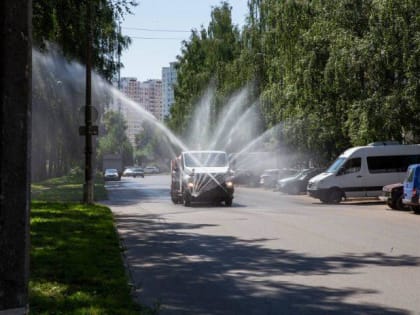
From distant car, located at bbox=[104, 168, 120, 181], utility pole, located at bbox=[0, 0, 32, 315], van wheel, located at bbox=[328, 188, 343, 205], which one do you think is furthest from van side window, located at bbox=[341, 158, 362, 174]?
distant car, located at bbox=[104, 168, 120, 181]

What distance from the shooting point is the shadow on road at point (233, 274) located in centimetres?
732

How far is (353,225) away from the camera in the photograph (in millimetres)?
17328

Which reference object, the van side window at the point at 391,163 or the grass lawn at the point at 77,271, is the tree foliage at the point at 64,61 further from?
the van side window at the point at 391,163

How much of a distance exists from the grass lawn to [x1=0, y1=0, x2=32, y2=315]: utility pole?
3.02 metres

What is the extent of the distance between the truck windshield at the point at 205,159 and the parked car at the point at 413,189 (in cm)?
761

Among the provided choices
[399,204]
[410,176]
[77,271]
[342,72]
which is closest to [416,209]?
[410,176]

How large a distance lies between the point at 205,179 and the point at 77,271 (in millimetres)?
17264

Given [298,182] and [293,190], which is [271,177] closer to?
[293,190]

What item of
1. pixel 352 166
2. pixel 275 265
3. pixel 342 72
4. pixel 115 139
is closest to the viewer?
pixel 275 265

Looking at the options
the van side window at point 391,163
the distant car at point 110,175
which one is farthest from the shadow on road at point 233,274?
the distant car at point 110,175

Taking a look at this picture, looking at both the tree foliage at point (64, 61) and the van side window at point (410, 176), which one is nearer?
the tree foliage at point (64, 61)

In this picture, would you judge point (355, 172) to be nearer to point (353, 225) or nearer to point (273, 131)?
point (353, 225)

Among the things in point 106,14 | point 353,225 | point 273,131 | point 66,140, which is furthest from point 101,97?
point 353,225

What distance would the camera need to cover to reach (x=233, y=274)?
959 centimetres
